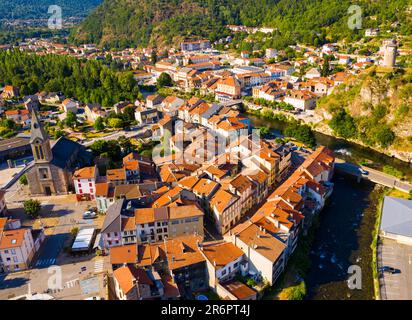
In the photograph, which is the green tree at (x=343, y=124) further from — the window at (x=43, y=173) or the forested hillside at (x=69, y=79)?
the window at (x=43, y=173)

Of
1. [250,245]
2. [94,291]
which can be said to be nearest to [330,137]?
[250,245]

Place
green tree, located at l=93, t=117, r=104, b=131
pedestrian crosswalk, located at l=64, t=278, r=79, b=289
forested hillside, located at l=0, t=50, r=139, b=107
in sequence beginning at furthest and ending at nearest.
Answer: forested hillside, located at l=0, t=50, r=139, b=107
green tree, located at l=93, t=117, r=104, b=131
pedestrian crosswalk, located at l=64, t=278, r=79, b=289

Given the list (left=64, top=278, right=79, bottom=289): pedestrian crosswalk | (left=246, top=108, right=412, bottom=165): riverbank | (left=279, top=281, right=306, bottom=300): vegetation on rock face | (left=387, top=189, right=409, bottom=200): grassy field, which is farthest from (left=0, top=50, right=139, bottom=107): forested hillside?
(left=279, top=281, right=306, bottom=300): vegetation on rock face

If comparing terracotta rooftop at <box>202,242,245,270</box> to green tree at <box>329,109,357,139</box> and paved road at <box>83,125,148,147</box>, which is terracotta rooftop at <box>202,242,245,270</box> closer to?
paved road at <box>83,125,148,147</box>

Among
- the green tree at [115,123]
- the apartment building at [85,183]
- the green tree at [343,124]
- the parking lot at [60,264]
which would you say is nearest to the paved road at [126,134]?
the green tree at [115,123]

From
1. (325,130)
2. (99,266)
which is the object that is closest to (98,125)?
(99,266)
